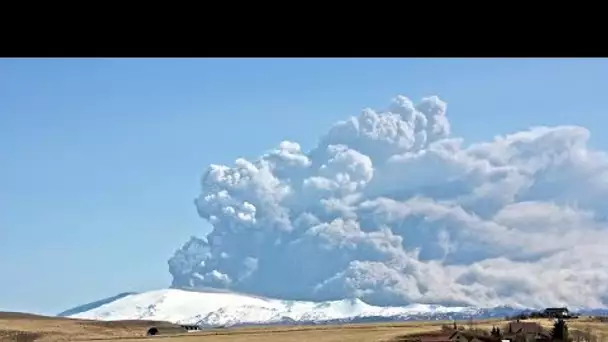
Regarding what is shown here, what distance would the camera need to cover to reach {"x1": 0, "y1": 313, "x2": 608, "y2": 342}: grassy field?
29.3m

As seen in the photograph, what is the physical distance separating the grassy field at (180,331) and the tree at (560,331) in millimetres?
267

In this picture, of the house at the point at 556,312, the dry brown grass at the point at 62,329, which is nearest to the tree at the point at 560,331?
the house at the point at 556,312

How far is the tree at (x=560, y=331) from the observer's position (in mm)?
24950

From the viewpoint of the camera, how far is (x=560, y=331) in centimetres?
2583

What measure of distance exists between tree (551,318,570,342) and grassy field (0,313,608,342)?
0.87 ft

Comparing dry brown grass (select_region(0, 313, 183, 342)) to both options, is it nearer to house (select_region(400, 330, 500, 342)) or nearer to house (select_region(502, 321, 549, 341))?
house (select_region(400, 330, 500, 342))

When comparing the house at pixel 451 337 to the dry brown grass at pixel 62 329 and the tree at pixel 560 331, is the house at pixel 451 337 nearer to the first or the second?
the tree at pixel 560 331
